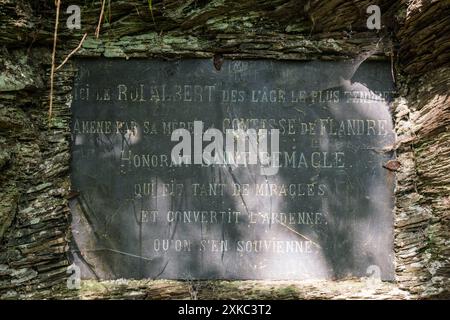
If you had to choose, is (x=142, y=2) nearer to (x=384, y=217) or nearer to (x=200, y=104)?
(x=200, y=104)

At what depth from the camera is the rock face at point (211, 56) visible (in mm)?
3359

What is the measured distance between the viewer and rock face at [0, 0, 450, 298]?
11.0 ft

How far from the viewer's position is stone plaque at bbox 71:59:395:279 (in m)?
3.45

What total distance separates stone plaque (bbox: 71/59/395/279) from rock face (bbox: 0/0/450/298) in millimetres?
94

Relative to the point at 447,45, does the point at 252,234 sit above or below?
below

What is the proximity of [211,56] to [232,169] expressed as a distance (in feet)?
2.63

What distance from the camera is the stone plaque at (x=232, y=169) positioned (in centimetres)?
345

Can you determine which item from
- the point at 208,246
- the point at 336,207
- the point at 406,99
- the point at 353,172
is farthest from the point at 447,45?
the point at 208,246

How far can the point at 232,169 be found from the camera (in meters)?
3.51

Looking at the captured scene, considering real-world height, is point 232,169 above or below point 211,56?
below

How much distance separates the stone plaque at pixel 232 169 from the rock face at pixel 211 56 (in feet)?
0.31

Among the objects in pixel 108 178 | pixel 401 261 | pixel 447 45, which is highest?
pixel 447 45

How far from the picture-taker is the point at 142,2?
3541 millimetres

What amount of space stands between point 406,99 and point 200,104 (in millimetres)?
1434
